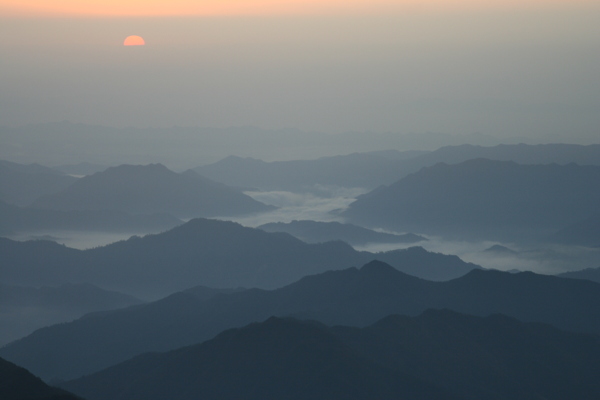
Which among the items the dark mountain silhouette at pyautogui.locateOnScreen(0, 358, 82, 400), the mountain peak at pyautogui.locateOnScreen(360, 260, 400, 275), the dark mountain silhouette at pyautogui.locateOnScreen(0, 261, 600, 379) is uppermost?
the dark mountain silhouette at pyautogui.locateOnScreen(0, 358, 82, 400)

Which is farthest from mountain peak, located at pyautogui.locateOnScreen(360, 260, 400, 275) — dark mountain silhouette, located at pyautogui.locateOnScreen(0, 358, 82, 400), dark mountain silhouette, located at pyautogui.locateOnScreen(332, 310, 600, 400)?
dark mountain silhouette, located at pyautogui.locateOnScreen(0, 358, 82, 400)

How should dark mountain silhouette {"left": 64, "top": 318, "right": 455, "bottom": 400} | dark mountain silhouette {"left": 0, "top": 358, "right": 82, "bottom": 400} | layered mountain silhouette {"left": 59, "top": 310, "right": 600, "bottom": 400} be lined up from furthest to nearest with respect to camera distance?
layered mountain silhouette {"left": 59, "top": 310, "right": 600, "bottom": 400} → dark mountain silhouette {"left": 64, "top": 318, "right": 455, "bottom": 400} → dark mountain silhouette {"left": 0, "top": 358, "right": 82, "bottom": 400}

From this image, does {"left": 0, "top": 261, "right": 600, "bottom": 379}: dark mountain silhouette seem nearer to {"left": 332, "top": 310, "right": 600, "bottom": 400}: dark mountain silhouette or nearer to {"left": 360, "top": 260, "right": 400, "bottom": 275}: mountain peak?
{"left": 360, "top": 260, "right": 400, "bottom": 275}: mountain peak

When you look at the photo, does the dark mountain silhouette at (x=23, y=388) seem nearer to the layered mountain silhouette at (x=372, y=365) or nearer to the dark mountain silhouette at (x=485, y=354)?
the layered mountain silhouette at (x=372, y=365)

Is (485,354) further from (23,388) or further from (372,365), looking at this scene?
(23,388)

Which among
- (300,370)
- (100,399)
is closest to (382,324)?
(300,370)

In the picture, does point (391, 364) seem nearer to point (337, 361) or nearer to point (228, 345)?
point (337, 361)

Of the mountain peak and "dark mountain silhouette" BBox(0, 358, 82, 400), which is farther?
the mountain peak
